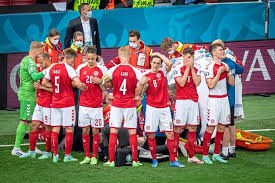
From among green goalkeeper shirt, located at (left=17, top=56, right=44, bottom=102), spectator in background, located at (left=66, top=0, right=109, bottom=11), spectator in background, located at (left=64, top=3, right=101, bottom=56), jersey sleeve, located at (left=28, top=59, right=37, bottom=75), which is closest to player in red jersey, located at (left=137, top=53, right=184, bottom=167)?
jersey sleeve, located at (left=28, top=59, right=37, bottom=75)

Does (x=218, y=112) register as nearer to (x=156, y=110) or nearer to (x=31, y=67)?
(x=156, y=110)

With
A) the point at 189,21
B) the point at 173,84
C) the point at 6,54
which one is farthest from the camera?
the point at 189,21

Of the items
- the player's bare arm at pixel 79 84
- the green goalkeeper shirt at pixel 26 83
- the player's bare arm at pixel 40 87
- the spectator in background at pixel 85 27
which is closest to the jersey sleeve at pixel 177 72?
the player's bare arm at pixel 79 84

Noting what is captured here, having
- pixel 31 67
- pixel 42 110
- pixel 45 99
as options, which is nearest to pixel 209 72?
pixel 45 99

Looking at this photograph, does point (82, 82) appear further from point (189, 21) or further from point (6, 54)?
point (189, 21)

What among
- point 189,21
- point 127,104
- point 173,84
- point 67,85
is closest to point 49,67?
point 67,85

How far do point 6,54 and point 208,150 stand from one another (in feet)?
22.4

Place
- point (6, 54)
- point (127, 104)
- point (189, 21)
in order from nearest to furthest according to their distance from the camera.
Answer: point (127, 104) < point (6, 54) < point (189, 21)

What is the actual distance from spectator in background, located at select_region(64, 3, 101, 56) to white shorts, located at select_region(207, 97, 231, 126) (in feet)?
13.6

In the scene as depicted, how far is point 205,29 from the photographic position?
17.3 metres

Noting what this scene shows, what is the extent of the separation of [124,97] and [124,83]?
247 millimetres

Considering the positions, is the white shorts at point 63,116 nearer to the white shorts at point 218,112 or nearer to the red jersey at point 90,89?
the red jersey at point 90,89

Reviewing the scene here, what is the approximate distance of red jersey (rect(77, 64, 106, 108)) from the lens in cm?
1112

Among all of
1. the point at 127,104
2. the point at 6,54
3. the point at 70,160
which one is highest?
the point at 6,54
